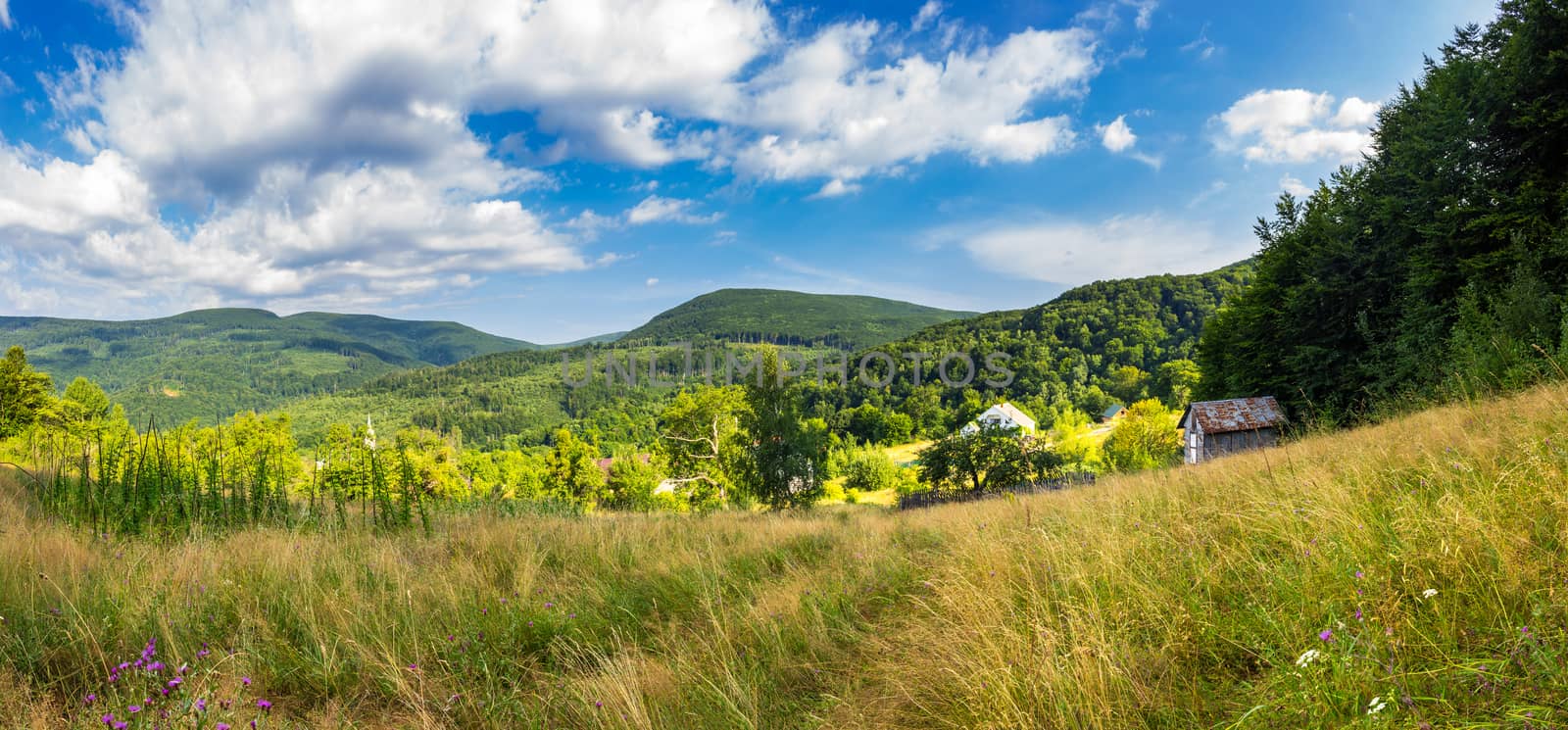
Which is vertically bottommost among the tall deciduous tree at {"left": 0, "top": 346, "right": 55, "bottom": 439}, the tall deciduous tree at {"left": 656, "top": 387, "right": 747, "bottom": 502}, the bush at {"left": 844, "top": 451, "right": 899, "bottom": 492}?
the bush at {"left": 844, "top": 451, "right": 899, "bottom": 492}

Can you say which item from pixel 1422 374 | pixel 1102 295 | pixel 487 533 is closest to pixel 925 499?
pixel 1422 374

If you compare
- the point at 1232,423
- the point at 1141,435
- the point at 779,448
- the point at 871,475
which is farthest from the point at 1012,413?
A: the point at 779,448

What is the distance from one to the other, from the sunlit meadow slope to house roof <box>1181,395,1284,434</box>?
30.3m

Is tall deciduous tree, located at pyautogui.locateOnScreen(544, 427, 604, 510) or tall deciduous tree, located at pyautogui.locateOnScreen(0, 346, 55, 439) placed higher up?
tall deciduous tree, located at pyautogui.locateOnScreen(0, 346, 55, 439)

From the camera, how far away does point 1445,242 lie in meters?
22.2

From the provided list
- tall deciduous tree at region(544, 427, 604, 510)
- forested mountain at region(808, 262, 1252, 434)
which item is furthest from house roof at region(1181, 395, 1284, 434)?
forested mountain at region(808, 262, 1252, 434)

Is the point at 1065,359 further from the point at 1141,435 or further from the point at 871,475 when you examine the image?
the point at 1141,435

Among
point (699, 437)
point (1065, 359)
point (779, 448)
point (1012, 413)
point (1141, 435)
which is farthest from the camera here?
point (1065, 359)

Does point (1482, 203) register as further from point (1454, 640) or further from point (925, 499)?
point (1454, 640)

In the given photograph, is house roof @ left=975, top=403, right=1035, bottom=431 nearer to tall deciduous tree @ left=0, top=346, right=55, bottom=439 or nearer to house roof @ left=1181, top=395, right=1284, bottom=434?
house roof @ left=1181, top=395, right=1284, bottom=434

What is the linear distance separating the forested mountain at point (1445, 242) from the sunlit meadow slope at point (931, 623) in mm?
12395

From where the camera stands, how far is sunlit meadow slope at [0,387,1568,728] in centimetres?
201

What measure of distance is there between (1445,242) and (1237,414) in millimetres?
11185

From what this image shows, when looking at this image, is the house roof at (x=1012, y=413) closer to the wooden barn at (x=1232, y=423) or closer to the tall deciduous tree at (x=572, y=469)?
the wooden barn at (x=1232, y=423)
